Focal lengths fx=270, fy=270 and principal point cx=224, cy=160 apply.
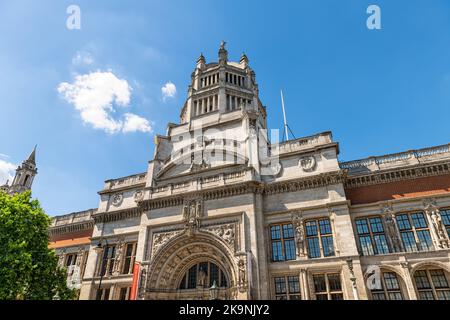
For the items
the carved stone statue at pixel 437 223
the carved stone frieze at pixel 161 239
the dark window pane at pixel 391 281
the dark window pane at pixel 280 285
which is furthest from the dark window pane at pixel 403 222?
the carved stone frieze at pixel 161 239

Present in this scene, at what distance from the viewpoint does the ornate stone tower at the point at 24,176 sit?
154 ft

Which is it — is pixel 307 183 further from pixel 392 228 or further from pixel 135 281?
pixel 135 281

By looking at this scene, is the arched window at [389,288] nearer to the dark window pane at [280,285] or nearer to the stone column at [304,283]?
the stone column at [304,283]

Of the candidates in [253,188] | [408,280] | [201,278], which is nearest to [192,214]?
[201,278]

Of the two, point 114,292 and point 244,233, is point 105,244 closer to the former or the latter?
point 114,292

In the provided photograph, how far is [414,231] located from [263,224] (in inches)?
450

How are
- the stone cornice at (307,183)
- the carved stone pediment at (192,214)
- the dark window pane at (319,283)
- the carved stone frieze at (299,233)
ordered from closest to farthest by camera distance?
the dark window pane at (319,283)
the carved stone frieze at (299,233)
the stone cornice at (307,183)
the carved stone pediment at (192,214)

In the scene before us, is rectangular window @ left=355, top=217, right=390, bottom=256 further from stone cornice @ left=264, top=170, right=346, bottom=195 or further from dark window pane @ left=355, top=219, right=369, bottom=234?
stone cornice @ left=264, top=170, right=346, bottom=195

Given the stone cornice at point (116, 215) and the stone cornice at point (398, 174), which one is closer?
the stone cornice at point (398, 174)

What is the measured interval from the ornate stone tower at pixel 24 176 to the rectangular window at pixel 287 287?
47.1 metres

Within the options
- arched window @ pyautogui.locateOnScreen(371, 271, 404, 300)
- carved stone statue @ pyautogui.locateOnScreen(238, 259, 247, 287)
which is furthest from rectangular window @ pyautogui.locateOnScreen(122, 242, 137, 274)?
arched window @ pyautogui.locateOnScreen(371, 271, 404, 300)

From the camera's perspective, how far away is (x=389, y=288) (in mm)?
19359

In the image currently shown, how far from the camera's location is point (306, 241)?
22219 mm

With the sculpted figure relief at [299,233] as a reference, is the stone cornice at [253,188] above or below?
above
